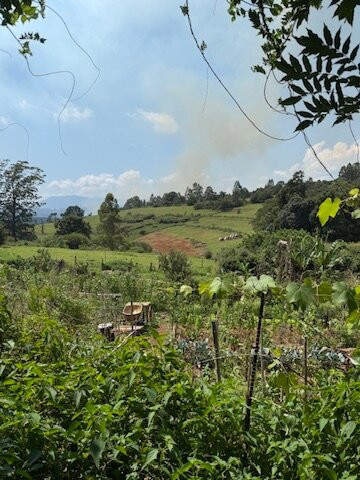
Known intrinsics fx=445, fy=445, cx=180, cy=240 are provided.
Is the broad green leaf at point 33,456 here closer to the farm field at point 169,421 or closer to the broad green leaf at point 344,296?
the farm field at point 169,421

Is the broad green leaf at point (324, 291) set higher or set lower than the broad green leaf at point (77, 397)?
higher

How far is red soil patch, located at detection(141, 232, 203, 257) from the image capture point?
145 feet

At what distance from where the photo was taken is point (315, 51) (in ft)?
3.24

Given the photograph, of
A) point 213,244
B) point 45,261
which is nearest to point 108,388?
point 45,261

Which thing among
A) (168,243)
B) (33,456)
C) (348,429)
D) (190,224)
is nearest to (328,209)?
(348,429)

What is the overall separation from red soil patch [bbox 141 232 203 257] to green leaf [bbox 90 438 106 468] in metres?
39.8

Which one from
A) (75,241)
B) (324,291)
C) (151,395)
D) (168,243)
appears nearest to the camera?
(324,291)

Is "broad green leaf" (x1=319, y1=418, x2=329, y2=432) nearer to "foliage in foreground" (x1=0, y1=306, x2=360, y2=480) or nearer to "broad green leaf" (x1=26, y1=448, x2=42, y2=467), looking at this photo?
"foliage in foreground" (x1=0, y1=306, x2=360, y2=480)

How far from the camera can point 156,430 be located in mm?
1480

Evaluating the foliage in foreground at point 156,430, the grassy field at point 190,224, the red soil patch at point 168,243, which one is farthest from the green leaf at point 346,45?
the grassy field at point 190,224

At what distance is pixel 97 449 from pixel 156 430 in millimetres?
247

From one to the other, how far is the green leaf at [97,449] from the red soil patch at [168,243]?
39794 mm

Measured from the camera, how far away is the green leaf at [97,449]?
4.16ft

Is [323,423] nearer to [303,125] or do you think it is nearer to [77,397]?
[77,397]
